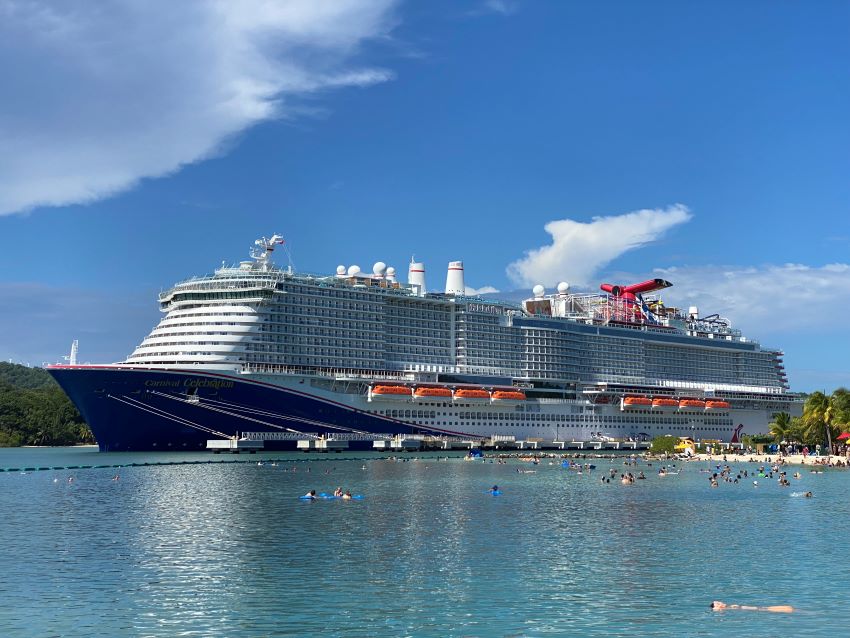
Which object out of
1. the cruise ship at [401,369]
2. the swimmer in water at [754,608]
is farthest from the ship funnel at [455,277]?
the swimmer in water at [754,608]

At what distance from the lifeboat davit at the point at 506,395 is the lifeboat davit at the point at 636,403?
971 inches

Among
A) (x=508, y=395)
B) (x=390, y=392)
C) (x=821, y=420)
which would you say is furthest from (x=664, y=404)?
(x=390, y=392)

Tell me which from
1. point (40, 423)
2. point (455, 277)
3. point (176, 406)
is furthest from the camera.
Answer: point (40, 423)

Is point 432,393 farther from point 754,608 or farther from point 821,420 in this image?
point 754,608

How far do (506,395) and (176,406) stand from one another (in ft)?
157

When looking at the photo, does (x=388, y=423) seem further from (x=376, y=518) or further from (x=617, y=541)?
(x=617, y=541)

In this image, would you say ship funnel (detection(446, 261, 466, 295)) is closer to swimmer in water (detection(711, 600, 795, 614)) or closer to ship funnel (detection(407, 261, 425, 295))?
ship funnel (detection(407, 261, 425, 295))

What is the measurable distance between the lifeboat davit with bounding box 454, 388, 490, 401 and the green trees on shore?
41.5 metres

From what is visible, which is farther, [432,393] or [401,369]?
[401,369]

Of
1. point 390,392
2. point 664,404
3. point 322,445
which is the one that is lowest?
point 322,445

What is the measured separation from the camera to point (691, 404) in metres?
157

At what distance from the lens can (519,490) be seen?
69312 mm

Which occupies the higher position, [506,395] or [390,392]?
[506,395]

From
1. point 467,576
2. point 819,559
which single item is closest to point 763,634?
point 467,576
